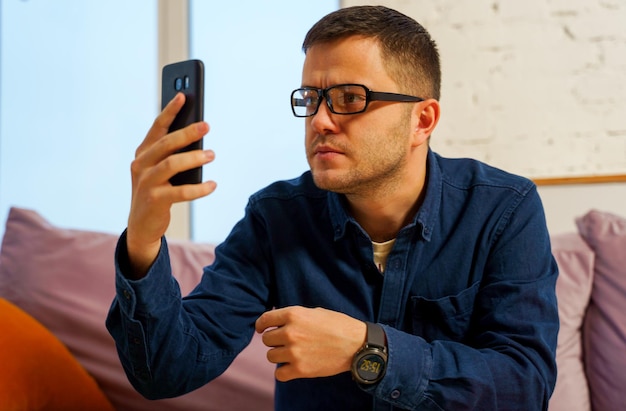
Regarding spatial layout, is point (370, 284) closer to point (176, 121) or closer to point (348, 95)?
point (348, 95)

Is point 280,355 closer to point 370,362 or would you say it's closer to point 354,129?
point 370,362

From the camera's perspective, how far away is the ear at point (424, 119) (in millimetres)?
1255

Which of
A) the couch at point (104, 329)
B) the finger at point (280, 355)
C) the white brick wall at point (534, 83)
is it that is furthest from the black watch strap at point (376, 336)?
the white brick wall at point (534, 83)

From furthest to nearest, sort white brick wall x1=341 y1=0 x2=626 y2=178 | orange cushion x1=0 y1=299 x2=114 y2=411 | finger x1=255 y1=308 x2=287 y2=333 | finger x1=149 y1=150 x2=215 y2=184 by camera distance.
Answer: white brick wall x1=341 y1=0 x2=626 y2=178 → orange cushion x1=0 y1=299 x2=114 y2=411 → finger x1=255 y1=308 x2=287 y2=333 → finger x1=149 y1=150 x2=215 y2=184

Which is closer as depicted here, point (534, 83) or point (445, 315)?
point (445, 315)

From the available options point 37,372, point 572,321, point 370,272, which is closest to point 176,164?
point 370,272

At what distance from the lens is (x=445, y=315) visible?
116 centimetres

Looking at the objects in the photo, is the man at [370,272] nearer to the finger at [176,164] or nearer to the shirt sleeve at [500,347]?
the shirt sleeve at [500,347]

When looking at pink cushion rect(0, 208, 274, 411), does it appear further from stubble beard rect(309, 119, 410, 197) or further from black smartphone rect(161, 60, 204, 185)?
black smartphone rect(161, 60, 204, 185)

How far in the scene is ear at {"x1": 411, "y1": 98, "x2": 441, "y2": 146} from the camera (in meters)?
1.25

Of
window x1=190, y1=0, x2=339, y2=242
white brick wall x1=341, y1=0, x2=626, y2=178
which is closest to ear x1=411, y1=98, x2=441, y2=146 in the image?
white brick wall x1=341, y1=0, x2=626, y2=178

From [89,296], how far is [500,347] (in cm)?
103

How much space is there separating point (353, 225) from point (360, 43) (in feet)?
1.06

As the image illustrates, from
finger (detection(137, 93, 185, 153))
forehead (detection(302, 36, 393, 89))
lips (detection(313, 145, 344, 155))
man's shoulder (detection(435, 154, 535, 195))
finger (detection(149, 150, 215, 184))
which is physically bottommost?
man's shoulder (detection(435, 154, 535, 195))
